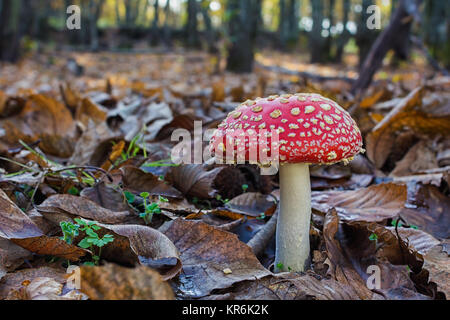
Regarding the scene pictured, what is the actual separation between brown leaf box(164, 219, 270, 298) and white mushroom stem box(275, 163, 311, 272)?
25 cm

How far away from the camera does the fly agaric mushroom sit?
4.72ft

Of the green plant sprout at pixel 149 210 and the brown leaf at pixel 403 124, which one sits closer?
the green plant sprout at pixel 149 210

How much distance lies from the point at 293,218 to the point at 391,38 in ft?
11.2

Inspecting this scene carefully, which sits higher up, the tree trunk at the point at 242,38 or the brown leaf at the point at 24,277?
the tree trunk at the point at 242,38

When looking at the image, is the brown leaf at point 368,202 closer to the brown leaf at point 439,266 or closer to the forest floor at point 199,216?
the forest floor at point 199,216

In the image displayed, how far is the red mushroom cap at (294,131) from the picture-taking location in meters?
1.44

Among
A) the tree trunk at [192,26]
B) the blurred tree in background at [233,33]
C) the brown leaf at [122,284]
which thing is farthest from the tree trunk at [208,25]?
the brown leaf at [122,284]

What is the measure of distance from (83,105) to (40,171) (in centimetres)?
126

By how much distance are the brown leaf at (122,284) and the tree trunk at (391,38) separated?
12.6ft

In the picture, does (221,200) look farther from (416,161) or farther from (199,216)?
(416,161)

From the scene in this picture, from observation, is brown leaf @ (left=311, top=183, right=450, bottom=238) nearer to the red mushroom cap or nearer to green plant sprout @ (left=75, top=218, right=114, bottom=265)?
the red mushroom cap

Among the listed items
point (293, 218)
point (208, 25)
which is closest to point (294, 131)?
point (293, 218)

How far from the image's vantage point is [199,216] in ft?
5.92

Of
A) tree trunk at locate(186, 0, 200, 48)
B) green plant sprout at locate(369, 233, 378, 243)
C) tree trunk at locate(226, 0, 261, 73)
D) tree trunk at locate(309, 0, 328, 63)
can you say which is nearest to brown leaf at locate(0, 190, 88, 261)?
green plant sprout at locate(369, 233, 378, 243)
